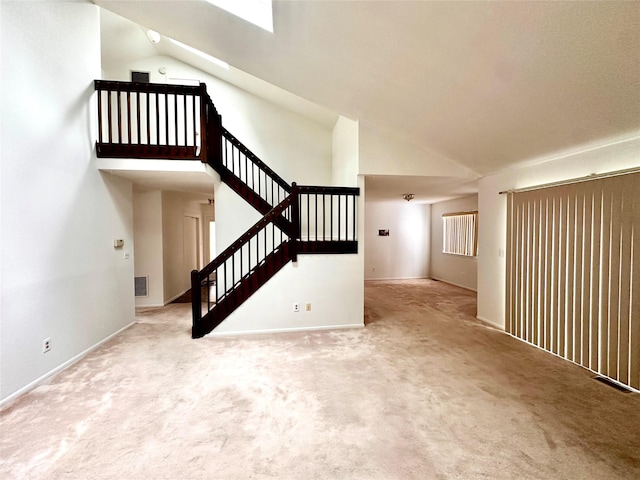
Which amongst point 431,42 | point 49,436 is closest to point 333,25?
point 431,42

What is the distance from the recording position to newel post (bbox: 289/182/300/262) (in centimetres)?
404

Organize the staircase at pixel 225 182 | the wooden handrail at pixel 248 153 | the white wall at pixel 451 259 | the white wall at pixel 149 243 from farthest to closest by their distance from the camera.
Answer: the white wall at pixel 451 259, the white wall at pixel 149 243, the wooden handrail at pixel 248 153, the staircase at pixel 225 182

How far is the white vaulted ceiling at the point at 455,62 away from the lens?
6.14ft

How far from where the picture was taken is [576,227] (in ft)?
9.89

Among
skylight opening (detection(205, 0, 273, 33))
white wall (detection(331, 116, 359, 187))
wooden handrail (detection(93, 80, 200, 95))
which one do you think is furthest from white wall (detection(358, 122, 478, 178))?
wooden handrail (detection(93, 80, 200, 95))

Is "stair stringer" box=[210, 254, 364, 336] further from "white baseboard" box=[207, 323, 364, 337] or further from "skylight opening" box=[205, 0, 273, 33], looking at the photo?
"skylight opening" box=[205, 0, 273, 33]

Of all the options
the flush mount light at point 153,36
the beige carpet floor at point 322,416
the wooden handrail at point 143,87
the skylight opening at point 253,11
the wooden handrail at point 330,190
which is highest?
the flush mount light at point 153,36

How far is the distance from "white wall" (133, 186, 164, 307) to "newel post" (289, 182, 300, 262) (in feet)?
10.1

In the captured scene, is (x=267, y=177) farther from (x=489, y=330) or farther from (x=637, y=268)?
(x=637, y=268)

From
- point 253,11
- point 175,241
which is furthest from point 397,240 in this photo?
point 253,11

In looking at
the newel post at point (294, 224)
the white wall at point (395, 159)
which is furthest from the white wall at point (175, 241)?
the white wall at point (395, 159)

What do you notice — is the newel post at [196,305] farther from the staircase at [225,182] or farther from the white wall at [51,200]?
the white wall at [51,200]

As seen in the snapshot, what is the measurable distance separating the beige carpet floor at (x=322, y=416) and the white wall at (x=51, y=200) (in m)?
0.43

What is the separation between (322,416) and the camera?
2.15 meters
